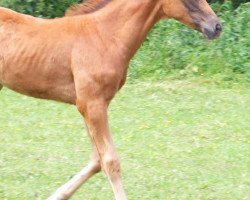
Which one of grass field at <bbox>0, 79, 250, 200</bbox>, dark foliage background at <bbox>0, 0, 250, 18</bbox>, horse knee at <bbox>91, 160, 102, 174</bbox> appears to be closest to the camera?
horse knee at <bbox>91, 160, 102, 174</bbox>

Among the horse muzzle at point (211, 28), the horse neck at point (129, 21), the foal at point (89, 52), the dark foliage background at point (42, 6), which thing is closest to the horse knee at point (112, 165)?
the foal at point (89, 52)

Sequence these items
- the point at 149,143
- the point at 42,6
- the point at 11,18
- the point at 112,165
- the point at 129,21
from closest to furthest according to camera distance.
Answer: the point at 112,165 → the point at 129,21 → the point at 11,18 → the point at 149,143 → the point at 42,6

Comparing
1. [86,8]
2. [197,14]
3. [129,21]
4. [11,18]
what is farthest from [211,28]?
[11,18]

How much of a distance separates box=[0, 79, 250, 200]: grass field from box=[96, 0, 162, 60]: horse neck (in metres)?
1.37

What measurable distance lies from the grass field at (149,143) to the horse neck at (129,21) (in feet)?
4.49

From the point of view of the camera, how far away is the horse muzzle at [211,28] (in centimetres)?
626

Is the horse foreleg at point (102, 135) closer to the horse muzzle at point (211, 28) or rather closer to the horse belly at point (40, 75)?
the horse belly at point (40, 75)

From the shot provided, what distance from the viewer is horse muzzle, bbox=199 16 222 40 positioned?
6262 millimetres

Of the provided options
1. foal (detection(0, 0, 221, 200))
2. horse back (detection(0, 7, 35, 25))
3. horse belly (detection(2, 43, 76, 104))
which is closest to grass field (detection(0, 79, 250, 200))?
foal (detection(0, 0, 221, 200))

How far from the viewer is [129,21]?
6492 millimetres

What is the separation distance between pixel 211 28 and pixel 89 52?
1.00 metres

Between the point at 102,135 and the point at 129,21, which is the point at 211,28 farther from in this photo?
the point at 102,135

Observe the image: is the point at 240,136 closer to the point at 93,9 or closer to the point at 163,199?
the point at 163,199

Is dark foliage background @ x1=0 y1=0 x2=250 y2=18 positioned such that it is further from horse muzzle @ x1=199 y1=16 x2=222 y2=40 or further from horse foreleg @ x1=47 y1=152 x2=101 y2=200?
horse muzzle @ x1=199 y1=16 x2=222 y2=40
